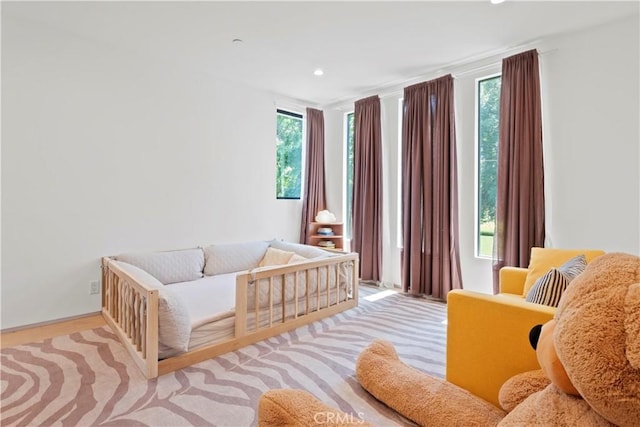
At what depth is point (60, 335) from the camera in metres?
2.59

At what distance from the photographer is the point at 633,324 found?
601 mm

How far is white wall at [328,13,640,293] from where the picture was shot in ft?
8.45

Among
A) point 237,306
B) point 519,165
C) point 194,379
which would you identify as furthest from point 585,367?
point 519,165

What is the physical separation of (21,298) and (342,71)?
3.81m

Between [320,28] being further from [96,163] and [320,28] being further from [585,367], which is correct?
[585,367]

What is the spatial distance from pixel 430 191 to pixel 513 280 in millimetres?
1402

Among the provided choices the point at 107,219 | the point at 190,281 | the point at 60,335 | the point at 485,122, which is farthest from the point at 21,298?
the point at 485,122

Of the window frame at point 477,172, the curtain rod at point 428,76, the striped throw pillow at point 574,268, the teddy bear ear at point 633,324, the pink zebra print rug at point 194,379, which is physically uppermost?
the curtain rod at point 428,76

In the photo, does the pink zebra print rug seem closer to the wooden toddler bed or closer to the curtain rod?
the wooden toddler bed

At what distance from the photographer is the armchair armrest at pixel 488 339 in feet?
4.34

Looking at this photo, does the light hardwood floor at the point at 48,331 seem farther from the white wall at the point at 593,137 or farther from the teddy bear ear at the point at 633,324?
the white wall at the point at 593,137

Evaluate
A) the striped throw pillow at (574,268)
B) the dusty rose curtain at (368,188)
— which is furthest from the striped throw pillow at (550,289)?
the dusty rose curtain at (368,188)

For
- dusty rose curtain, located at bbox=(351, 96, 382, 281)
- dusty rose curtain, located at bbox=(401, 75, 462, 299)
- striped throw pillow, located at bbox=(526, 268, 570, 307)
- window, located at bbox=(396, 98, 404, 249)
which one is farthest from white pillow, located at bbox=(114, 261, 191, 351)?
window, located at bbox=(396, 98, 404, 249)

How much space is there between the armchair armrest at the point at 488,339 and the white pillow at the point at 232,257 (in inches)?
107
